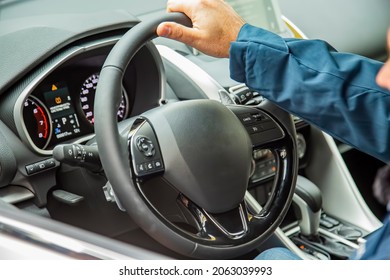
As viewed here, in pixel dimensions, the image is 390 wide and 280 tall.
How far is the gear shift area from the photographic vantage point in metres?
1.68

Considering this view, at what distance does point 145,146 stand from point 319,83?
30 cm

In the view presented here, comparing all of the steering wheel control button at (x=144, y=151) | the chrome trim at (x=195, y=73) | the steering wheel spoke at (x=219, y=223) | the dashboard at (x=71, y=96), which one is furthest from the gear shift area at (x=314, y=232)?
the steering wheel control button at (x=144, y=151)

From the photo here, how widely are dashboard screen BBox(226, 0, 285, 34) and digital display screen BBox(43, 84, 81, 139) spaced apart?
0.74m

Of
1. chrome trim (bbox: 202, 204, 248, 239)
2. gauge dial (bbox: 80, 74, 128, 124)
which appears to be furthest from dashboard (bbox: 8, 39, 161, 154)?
chrome trim (bbox: 202, 204, 248, 239)

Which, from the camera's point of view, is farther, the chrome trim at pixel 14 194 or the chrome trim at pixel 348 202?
the chrome trim at pixel 348 202

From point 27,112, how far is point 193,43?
0.40 metres

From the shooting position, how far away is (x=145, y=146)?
1068 mm

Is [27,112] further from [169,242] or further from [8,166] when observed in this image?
[169,242]

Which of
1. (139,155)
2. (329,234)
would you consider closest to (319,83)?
(139,155)

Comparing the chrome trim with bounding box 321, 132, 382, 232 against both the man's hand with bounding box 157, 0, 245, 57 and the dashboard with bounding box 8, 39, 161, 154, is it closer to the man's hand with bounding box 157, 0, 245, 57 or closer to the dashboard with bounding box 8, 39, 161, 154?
the dashboard with bounding box 8, 39, 161, 154

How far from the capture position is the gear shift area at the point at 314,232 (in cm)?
168

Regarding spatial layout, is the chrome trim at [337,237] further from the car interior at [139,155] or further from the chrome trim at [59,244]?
the chrome trim at [59,244]
